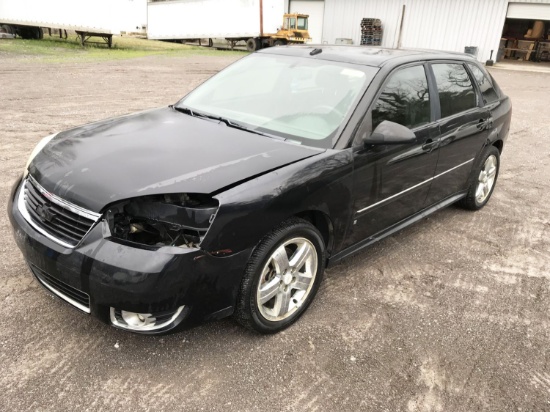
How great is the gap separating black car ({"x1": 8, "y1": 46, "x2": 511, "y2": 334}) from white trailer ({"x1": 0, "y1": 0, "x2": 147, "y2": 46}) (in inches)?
768

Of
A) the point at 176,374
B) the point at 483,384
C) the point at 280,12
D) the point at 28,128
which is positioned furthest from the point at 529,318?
the point at 280,12

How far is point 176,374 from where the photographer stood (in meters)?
2.63

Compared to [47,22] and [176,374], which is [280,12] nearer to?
[47,22]

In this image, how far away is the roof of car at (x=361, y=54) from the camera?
12.0 feet

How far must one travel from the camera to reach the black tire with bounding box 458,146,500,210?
16.0ft

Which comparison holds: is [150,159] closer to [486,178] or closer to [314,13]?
[486,178]

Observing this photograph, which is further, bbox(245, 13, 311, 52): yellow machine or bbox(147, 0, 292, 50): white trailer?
bbox(245, 13, 311, 52): yellow machine

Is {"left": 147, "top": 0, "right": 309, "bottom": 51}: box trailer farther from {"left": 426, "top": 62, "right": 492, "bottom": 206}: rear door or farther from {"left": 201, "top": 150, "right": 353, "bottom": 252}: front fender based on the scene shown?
{"left": 201, "top": 150, "right": 353, "bottom": 252}: front fender

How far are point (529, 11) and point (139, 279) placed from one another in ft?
89.3

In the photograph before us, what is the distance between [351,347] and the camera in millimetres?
2943

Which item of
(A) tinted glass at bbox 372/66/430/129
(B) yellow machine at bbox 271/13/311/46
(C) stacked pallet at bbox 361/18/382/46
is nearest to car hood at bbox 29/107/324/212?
(A) tinted glass at bbox 372/66/430/129

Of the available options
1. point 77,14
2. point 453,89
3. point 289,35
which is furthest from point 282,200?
point 289,35

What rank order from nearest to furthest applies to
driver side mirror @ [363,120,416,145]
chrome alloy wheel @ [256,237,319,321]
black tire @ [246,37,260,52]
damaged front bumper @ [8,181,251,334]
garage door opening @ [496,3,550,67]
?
damaged front bumper @ [8,181,251,334] → chrome alloy wheel @ [256,237,319,321] → driver side mirror @ [363,120,416,145] → garage door opening @ [496,3,550,67] → black tire @ [246,37,260,52]

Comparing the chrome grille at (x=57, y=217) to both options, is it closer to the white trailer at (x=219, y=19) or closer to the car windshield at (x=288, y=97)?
the car windshield at (x=288, y=97)
